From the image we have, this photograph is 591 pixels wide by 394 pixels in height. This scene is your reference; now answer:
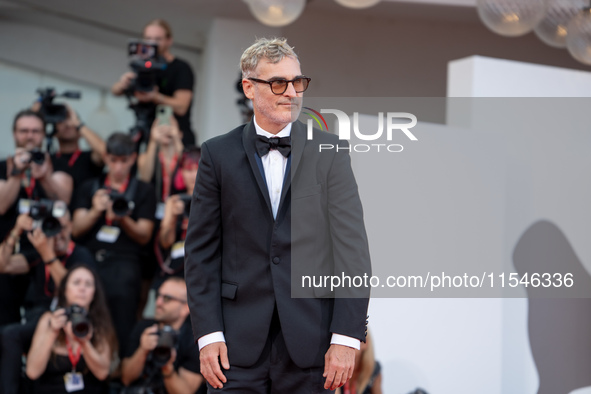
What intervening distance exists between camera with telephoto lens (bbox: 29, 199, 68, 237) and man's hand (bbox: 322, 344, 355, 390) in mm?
2729

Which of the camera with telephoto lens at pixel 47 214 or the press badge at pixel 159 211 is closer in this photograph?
the camera with telephoto lens at pixel 47 214

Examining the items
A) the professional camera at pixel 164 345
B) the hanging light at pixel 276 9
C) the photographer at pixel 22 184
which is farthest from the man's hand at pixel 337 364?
the photographer at pixel 22 184

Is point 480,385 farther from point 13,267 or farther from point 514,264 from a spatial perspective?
point 13,267

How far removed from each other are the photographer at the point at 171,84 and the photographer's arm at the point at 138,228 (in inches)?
35.8

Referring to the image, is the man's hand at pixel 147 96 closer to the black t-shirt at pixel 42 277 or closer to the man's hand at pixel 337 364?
the black t-shirt at pixel 42 277

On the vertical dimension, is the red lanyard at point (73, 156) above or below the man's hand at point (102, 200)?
above

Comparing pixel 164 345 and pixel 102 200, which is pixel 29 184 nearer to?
pixel 102 200

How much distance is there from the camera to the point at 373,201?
3.07 m

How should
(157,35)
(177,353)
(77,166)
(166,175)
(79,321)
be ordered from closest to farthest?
(79,321), (177,353), (166,175), (77,166), (157,35)

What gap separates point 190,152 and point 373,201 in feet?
6.60

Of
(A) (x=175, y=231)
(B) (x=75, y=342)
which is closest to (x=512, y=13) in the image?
(A) (x=175, y=231)

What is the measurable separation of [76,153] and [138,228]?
0.83 m

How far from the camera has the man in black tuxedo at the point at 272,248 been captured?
2.22m

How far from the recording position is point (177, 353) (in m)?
4.43
